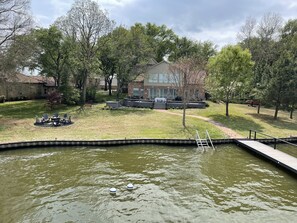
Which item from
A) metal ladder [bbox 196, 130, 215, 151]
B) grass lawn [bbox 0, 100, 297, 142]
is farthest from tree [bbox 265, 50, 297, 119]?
metal ladder [bbox 196, 130, 215, 151]

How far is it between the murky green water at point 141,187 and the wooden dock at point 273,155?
58 centimetres

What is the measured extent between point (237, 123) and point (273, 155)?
10.3 m

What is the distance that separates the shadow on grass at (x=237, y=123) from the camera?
980 inches

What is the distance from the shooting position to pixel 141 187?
11734 millimetres

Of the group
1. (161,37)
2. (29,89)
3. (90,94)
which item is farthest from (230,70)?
(161,37)

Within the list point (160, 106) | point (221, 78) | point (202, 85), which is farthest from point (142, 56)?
point (221, 78)

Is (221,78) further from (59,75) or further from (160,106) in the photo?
(59,75)

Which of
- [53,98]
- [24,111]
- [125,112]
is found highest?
[53,98]

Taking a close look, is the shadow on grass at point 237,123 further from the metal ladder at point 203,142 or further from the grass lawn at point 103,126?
the metal ladder at point 203,142

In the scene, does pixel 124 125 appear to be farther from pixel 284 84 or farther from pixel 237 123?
pixel 284 84

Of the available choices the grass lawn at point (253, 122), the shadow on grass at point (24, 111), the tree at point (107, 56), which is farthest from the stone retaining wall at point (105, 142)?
the tree at point (107, 56)

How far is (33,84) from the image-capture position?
43.7 metres

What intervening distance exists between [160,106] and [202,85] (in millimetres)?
6611

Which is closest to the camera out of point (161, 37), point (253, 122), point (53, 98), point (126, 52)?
point (253, 122)
